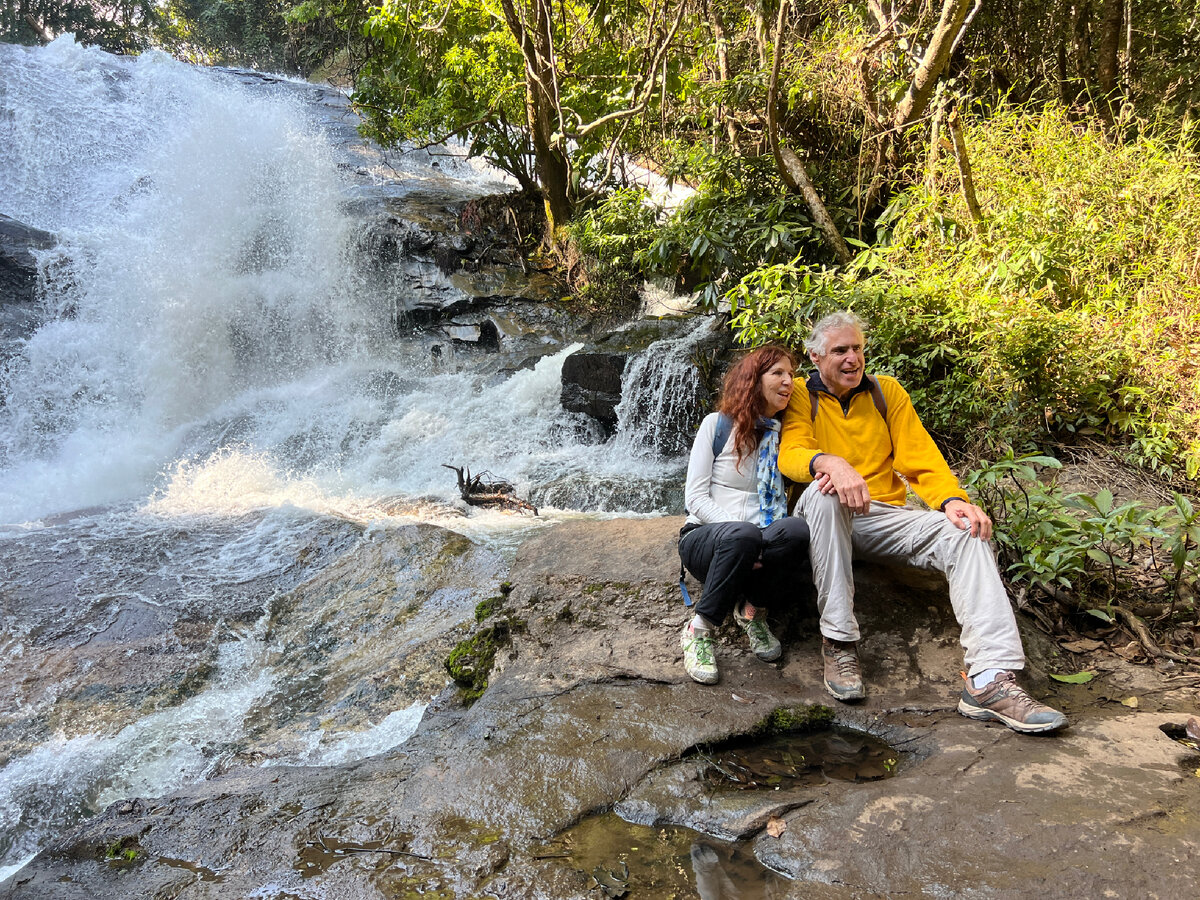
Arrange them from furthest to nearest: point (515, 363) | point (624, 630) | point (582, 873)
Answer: point (515, 363)
point (624, 630)
point (582, 873)

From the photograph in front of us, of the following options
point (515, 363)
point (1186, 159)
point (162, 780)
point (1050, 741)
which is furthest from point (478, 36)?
point (1050, 741)

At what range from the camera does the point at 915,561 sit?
2688 mm

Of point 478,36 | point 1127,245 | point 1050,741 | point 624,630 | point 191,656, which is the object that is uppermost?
point 478,36

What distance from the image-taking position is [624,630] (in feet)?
10.1

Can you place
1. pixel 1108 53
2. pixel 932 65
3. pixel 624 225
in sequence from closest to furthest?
pixel 932 65 → pixel 1108 53 → pixel 624 225

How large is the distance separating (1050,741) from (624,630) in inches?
63.6

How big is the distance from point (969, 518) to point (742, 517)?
84 centimetres

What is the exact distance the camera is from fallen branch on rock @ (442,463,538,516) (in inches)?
253

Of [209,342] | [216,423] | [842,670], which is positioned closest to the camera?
[842,670]

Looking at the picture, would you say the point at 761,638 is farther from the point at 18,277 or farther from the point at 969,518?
the point at 18,277

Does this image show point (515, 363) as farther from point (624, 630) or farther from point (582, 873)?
point (582, 873)

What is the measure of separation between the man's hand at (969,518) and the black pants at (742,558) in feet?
1.77

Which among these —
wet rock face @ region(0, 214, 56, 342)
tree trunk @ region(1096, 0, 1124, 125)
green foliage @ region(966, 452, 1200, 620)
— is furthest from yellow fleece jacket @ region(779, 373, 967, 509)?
wet rock face @ region(0, 214, 56, 342)

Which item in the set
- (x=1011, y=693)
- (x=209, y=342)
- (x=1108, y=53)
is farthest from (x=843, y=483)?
(x=209, y=342)
